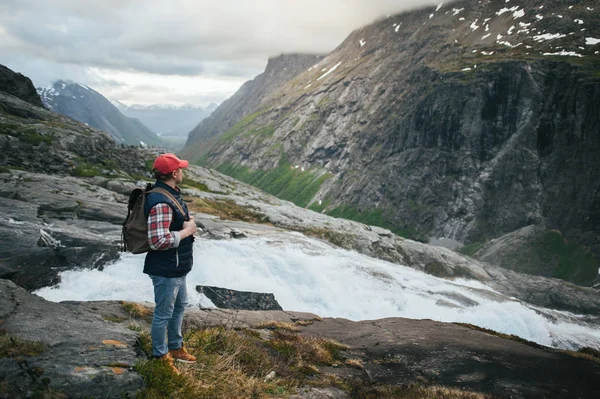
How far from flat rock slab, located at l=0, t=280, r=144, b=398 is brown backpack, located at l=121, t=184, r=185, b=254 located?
89.0 inches

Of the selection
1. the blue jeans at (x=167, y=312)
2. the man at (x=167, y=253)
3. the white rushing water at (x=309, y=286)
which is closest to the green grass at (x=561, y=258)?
the white rushing water at (x=309, y=286)

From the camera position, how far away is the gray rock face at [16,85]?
102562 millimetres

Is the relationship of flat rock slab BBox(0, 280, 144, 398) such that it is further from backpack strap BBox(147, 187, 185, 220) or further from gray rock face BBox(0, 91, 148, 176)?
gray rock face BBox(0, 91, 148, 176)

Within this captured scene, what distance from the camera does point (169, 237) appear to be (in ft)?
27.1

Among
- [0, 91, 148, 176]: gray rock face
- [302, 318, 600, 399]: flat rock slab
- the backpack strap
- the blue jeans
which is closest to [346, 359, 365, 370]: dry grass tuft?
[302, 318, 600, 399]: flat rock slab

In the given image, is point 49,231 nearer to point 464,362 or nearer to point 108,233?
point 108,233

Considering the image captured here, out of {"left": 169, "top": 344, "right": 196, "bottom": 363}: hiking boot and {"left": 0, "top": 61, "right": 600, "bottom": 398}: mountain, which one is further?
{"left": 169, "top": 344, "right": 196, "bottom": 363}: hiking boot

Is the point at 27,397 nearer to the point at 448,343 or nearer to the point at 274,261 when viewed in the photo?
the point at 448,343

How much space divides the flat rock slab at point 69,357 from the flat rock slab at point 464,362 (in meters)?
7.76

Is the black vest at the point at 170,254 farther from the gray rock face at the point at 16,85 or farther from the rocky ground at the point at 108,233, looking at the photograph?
the gray rock face at the point at 16,85

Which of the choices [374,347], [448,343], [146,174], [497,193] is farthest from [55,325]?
[497,193]

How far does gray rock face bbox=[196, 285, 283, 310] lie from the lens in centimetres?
2753

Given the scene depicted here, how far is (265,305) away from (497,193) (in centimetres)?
18725

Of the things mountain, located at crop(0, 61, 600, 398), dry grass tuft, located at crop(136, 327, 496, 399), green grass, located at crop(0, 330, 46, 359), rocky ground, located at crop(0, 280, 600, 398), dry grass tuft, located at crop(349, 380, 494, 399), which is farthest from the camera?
dry grass tuft, located at crop(349, 380, 494, 399)
